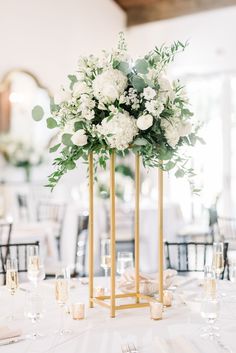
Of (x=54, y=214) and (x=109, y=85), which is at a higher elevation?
(x=109, y=85)

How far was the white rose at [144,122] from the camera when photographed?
2.10 m

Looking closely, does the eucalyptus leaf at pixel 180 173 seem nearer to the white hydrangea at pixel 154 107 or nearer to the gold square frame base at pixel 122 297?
the white hydrangea at pixel 154 107

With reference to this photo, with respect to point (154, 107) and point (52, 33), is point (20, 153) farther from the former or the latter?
point (154, 107)

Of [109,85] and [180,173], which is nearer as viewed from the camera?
[109,85]

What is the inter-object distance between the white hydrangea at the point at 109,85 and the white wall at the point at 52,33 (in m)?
5.44

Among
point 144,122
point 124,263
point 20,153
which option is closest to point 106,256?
point 124,263

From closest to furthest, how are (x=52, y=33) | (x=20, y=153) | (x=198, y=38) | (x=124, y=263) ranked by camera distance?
(x=124, y=263) < (x=20, y=153) < (x=52, y=33) < (x=198, y=38)

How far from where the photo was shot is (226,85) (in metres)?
9.23

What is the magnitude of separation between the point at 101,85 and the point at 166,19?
6646mm

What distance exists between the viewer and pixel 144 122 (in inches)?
82.6

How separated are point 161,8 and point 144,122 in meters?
6.79

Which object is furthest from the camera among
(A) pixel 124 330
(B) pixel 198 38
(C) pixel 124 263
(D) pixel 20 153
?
(B) pixel 198 38

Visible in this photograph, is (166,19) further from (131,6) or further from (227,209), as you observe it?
(227,209)

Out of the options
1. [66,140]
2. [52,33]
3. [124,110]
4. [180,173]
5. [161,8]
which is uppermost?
[161,8]
